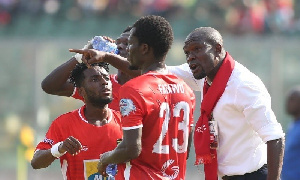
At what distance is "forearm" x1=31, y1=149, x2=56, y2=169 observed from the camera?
7.13 m

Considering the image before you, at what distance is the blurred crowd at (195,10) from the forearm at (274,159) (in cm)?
1332

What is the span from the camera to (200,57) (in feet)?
22.9

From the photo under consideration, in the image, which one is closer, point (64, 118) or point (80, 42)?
point (64, 118)

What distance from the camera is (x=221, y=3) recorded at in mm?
20547

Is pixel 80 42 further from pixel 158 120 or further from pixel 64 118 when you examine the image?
pixel 158 120

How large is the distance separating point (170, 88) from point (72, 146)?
93 centimetres

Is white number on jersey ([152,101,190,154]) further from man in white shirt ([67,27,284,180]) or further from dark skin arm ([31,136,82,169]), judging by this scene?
dark skin arm ([31,136,82,169])

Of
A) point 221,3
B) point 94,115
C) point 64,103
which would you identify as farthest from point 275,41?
point 94,115

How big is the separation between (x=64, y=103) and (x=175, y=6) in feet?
13.7

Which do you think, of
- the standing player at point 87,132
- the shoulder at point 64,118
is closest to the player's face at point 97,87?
the standing player at point 87,132

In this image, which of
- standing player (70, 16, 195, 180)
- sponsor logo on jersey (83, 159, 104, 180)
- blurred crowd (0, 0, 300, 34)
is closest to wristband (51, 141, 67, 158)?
sponsor logo on jersey (83, 159, 104, 180)

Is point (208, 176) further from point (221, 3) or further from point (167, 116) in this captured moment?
point (221, 3)

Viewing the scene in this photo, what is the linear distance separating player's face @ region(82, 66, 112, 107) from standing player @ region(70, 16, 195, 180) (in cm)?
87

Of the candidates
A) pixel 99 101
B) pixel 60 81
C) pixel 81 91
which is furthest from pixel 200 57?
pixel 60 81
